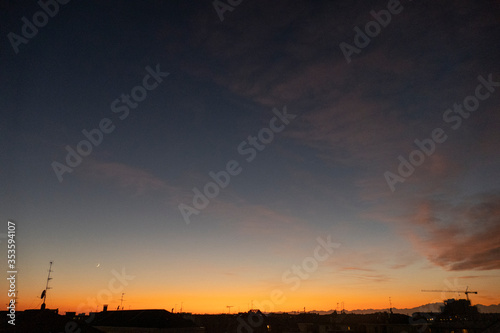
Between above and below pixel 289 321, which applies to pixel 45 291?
above

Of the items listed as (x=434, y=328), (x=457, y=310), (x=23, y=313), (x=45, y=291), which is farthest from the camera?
(x=457, y=310)

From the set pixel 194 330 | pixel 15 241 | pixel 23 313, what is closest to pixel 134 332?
pixel 194 330

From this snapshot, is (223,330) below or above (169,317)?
below

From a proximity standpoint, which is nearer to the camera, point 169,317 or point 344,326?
point 169,317

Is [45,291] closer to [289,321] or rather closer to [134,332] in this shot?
[134,332]

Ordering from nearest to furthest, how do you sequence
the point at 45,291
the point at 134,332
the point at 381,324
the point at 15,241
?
the point at 15,241
the point at 134,332
the point at 45,291
the point at 381,324

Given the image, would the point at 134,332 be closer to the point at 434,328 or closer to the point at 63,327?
the point at 63,327

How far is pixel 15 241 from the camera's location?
2247 cm

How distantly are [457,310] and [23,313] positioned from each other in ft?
469

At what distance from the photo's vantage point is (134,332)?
51.9 metres

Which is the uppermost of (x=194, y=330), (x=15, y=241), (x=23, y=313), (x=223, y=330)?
(x=15, y=241)

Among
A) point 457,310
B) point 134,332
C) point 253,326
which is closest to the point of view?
point 134,332

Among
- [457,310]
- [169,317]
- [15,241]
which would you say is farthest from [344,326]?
[457,310]

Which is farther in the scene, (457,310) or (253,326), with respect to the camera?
(457,310)
